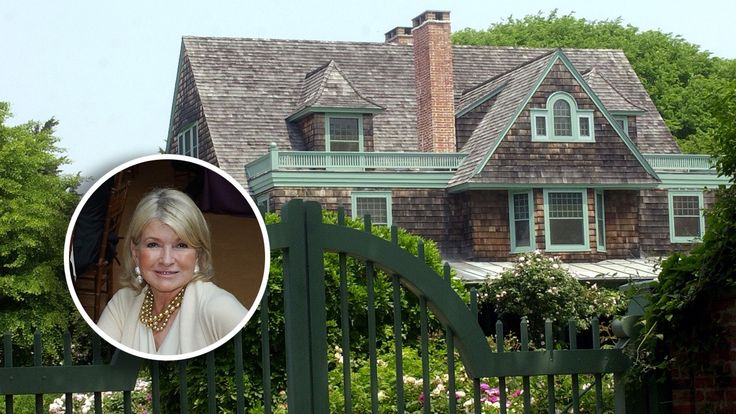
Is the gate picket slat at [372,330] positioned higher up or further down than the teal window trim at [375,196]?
further down

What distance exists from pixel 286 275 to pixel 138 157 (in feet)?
3.02

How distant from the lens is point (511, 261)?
33094mm

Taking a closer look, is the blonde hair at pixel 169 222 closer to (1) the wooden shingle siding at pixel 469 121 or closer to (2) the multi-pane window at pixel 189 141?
(1) the wooden shingle siding at pixel 469 121

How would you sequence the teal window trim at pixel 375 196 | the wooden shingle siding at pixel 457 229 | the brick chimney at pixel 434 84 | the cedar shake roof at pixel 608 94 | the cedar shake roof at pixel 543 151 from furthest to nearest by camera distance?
the cedar shake roof at pixel 608 94 < the brick chimney at pixel 434 84 < the wooden shingle siding at pixel 457 229 < the cedar shake roof at pixel 543 151 < the teal window trim at pixel 375 196

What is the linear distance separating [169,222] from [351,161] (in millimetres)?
27865

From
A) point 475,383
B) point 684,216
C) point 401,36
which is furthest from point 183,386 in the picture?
point 401,36

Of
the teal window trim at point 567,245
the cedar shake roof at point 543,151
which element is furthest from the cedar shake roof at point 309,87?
the teal window trim at point 567,245

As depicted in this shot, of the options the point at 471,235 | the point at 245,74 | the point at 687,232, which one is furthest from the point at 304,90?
the point at 687,232

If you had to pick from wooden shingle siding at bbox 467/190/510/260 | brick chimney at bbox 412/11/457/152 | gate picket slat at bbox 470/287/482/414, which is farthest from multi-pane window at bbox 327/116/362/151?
gate picket slat at bbox 470/287/482/414

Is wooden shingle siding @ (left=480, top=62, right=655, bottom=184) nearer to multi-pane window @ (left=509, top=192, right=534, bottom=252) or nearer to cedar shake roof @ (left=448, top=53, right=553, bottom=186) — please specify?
cedar shake roof @ (left=448, top=53, right=553, bottom=186)

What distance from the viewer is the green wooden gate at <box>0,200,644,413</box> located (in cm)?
523

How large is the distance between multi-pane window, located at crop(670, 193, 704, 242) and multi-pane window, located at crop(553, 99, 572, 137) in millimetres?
4190

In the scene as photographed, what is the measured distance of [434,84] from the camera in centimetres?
3488

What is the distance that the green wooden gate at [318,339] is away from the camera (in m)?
5.23
